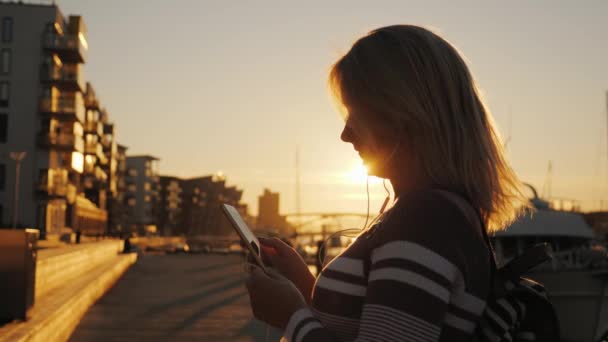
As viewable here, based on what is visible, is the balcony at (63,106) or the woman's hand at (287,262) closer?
the woman's hand at (287,262)

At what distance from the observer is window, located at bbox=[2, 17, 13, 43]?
58.5 metres

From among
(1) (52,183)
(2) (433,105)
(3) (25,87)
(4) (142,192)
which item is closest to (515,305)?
(2) (433,105)

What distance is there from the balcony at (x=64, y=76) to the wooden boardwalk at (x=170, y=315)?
4348cm

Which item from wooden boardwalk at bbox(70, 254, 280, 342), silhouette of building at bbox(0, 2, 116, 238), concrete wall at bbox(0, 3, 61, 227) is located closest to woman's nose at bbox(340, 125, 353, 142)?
wooden boardwalk at bbox(70, 254, 280, 342)

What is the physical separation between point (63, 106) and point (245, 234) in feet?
202

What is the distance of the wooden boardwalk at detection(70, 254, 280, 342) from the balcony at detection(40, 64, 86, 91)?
4348 cm

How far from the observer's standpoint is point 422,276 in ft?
5.73

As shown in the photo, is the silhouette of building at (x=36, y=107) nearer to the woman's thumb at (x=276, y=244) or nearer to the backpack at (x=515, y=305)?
the woman's thumb at (x=276, y=244)

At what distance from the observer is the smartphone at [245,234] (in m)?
2.38

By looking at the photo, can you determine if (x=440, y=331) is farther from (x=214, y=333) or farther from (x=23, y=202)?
(x=23, y=202)

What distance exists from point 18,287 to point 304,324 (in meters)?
6.03

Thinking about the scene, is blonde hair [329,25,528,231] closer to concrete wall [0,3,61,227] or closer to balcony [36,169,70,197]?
balcony [36,169,70,197]

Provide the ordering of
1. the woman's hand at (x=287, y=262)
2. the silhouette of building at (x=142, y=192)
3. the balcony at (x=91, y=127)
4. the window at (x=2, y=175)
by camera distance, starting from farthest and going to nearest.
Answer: the silhouette of building at (x=142, y=192) → the balcony at (x=91, y=127) → the window at (x=2, y=175) → the woman's hand at (x=287, y=262)

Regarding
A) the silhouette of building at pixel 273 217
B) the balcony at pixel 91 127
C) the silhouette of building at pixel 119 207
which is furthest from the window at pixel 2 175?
the silhouette of building at pixel 273 217
